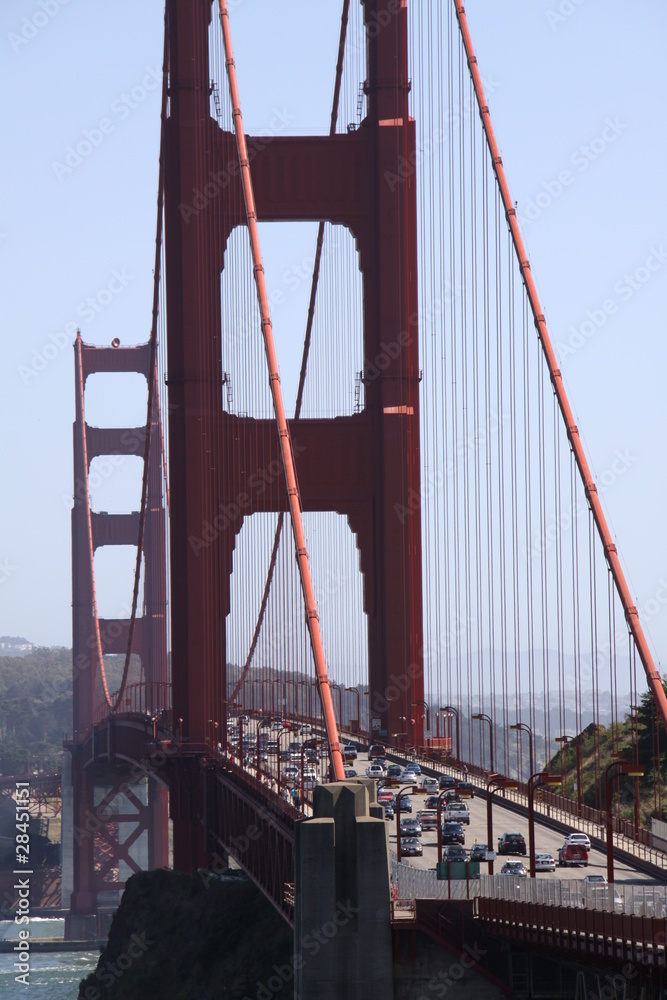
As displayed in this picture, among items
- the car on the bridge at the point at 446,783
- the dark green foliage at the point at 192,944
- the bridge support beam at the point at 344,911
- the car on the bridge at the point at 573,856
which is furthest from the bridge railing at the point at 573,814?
the bridge support beam at the point at 344,911

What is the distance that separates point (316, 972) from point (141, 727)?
40.8m

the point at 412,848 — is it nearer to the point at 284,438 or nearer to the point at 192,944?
the point at 284,438

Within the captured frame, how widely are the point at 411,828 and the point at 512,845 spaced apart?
11.9ft

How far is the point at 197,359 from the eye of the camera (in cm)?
4378

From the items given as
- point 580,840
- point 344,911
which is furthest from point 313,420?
point 344,911

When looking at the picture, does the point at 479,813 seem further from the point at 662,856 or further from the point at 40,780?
the point at 40,780

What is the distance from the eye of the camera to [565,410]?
1251 inches

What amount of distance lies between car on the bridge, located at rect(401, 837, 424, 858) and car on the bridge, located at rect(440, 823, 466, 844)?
49 centimetres

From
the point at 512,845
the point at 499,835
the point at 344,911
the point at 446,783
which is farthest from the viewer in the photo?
the point at 446,783

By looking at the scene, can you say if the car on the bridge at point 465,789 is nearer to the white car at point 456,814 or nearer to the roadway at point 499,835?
the white car at point 456,814

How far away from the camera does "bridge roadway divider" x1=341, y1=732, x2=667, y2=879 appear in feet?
95.6

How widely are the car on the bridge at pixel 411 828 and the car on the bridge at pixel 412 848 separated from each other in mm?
1127

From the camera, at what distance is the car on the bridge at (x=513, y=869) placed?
27734mm

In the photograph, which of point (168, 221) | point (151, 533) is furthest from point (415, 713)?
point (151, 533)
